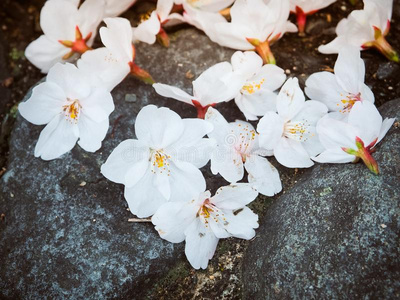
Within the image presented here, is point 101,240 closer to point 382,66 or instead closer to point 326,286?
point 326,286

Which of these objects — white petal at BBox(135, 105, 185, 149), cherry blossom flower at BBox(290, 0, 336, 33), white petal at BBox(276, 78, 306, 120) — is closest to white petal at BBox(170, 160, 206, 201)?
white petal at BBox(135, 105, 185, 149)

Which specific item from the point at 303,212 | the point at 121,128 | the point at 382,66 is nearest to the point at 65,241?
the point at 121,128

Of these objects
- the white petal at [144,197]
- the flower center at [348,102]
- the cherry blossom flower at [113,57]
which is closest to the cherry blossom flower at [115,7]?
the cherry blossom flower at [113,57]

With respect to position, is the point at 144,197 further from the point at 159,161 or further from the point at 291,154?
the point at 291,154

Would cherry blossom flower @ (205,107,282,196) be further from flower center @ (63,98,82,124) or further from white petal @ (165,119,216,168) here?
flower center @ (63,98,82,124)

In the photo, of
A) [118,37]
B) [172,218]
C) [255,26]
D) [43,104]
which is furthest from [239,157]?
[43,104]

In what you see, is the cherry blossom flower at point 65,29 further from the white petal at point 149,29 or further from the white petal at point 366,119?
the white petal at point 366,119
